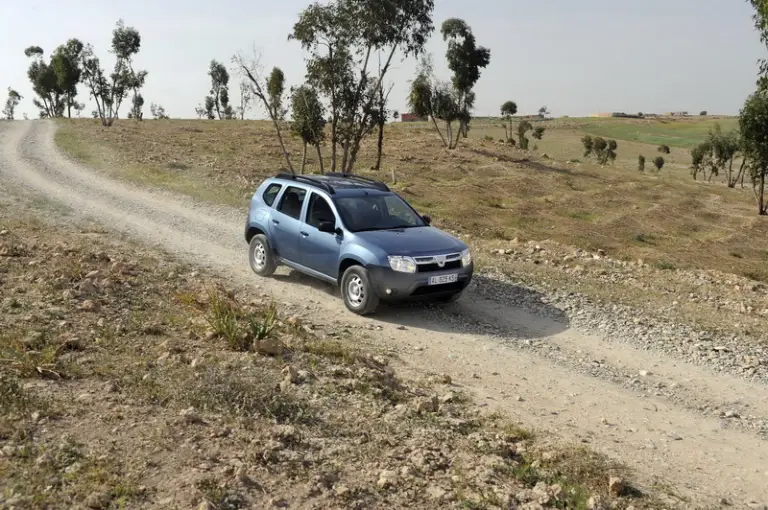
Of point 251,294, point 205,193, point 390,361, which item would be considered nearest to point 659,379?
point 390,361

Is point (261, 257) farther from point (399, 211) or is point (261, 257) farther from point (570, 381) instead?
point (570, 381)

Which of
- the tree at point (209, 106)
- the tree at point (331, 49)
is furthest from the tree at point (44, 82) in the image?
the tree at point (331, 49)

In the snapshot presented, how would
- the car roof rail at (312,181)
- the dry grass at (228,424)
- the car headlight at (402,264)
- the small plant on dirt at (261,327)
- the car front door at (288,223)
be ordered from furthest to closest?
the car front door at (288,223)
the car roof rail at (312,181)
the car headlight at (402,264)
the small plant on dirt at (261,327)
the dry grass at (228,424)

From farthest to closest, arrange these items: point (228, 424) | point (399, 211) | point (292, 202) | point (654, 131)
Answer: point (654, 131) → point (292, 202) → point (399, 211) → point (228, 424)

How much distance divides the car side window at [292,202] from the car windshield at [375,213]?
81cm

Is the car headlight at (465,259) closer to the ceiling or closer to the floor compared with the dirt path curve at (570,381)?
closer to the ceiling

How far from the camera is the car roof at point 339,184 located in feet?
34.0

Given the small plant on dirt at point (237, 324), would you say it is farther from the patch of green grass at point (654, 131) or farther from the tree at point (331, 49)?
the patch of green grass at point (654, 131)

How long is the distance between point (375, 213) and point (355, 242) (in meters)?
0.95

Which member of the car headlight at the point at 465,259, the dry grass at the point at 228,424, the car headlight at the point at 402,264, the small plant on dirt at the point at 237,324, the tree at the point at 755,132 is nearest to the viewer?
the dry grass at the point at 228,424

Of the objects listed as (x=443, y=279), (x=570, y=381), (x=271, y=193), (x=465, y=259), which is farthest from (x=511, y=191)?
(x=570, y=381)

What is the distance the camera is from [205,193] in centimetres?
1975

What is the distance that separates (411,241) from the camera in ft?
30.8

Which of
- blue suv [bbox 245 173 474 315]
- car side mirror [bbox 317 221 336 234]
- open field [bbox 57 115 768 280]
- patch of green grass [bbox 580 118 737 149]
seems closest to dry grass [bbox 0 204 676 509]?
blue suv [bbox 245 173 474 315]
